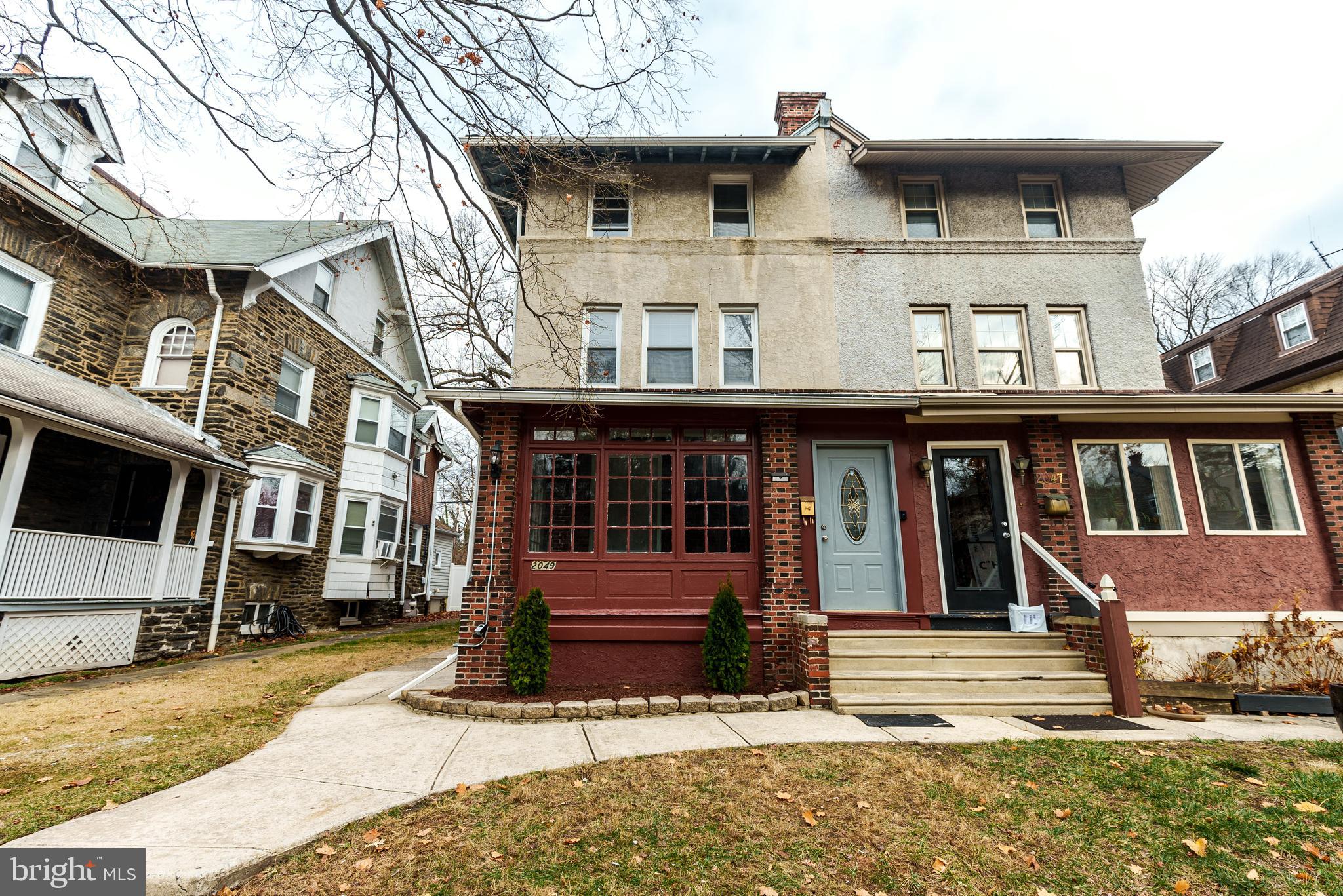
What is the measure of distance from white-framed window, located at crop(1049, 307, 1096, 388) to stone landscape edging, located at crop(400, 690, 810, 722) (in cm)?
655

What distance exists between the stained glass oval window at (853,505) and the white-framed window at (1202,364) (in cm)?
1497

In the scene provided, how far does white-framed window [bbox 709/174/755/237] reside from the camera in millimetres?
9414

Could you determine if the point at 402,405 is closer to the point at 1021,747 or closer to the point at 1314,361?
the point at 1021,747

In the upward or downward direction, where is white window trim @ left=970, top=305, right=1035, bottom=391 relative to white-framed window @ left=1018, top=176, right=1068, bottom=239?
downward

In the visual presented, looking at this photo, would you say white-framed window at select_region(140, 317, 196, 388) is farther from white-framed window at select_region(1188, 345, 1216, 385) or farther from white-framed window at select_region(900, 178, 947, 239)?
white-framed window at select_region(1188, 345, 1216, 385)

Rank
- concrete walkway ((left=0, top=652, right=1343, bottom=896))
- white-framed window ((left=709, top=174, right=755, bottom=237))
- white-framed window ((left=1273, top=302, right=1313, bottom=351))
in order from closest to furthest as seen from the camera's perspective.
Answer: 1. concrete walkway ((left=0, top=652, right=1343, bottom=896))
2. white-framed window ((left=709, top=174, right=755, bottom=237))
3. white-framed window ((left=1273, top=302, right=1313, bottom=351))

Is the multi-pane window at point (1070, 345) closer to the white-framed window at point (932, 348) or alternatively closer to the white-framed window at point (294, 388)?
the white-framed window at point (932, 348)

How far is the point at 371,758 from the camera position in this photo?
4.25 m

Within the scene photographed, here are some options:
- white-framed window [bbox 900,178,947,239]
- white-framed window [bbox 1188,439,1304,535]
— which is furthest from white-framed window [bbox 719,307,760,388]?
white-framed window [bbox 1188,439,1304,535]

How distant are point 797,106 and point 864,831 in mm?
10567

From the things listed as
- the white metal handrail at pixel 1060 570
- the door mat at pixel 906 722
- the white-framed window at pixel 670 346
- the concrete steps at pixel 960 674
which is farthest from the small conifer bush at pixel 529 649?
the white metal handrail at pixel 1060 570

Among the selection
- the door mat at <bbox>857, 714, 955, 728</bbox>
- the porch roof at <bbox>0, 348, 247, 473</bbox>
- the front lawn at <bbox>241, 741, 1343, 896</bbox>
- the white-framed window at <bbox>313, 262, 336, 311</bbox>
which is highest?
the white-framed window at <bbox>313, 262, 336, 311</bbox>

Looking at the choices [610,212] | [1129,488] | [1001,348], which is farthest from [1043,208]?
[610,212]

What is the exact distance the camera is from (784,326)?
8.86m
